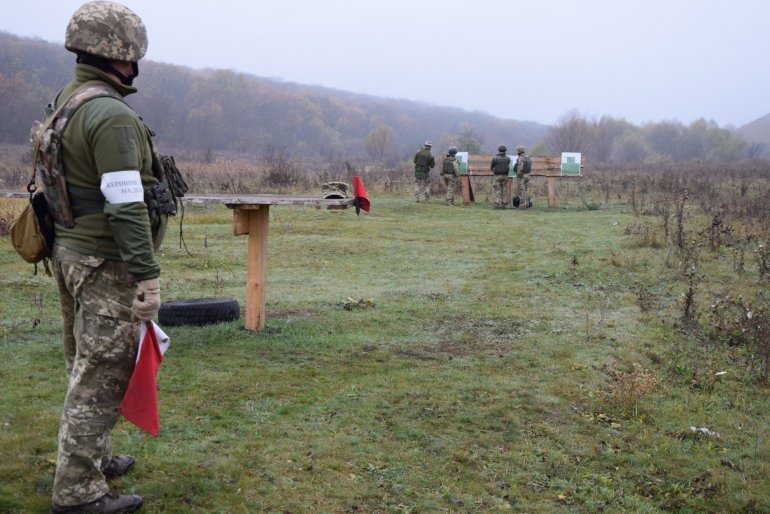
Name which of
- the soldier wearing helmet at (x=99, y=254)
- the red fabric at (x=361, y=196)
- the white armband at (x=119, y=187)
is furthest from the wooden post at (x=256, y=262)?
the white armband at (x=119, y=187)

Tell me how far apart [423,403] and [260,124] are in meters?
111

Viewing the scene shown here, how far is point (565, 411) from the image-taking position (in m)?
5.43

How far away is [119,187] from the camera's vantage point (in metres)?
3.10

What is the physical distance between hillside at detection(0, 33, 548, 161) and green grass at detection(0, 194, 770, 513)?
221 ft

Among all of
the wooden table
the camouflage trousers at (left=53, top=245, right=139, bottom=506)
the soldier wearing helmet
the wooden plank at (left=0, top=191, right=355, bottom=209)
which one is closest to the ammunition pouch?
the soldier wearing helmet

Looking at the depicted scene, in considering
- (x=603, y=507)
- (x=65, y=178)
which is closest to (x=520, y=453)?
(x=603, y=507)

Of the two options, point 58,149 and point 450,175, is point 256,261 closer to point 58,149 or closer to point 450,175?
point 58,149

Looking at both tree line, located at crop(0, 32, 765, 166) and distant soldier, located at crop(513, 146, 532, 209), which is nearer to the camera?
distant soldier, located at crop(513, 146, 532, 209)

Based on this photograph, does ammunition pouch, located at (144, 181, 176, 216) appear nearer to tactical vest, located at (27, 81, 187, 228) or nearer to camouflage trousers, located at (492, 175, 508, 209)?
tactical vest, located at (27, 81, 187, 228)

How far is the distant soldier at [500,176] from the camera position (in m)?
22.6

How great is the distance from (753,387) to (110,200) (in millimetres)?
5716

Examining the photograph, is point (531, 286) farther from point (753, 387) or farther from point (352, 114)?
point (352, 114)

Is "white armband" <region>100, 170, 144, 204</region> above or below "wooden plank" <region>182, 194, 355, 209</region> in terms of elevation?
above

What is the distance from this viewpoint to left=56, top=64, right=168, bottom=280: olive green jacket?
311 cm
